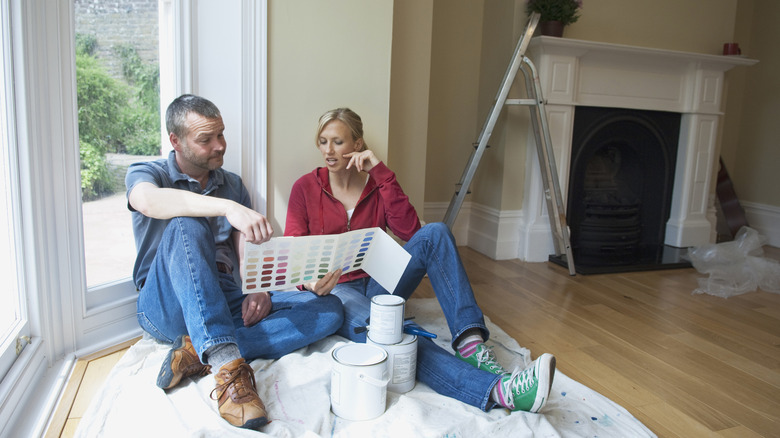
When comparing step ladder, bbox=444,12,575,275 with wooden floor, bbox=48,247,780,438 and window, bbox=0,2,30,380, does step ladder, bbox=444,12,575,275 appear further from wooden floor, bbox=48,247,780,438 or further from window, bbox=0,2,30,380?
window, bbox=0,2,30,380

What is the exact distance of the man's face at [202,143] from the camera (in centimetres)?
162

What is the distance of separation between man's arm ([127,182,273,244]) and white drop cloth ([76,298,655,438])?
0.36 metres

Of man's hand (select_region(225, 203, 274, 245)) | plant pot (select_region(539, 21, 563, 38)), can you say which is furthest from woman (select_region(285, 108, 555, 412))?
plant pot (select_region(539, 21, 563, 38))

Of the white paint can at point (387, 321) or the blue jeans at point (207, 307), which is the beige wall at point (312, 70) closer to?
the blue jeans at point (207, 307)

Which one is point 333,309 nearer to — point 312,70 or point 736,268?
point 312,70

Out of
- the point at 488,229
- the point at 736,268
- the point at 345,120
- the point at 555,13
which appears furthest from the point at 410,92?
the point at 736,268

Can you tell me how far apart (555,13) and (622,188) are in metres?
1.33

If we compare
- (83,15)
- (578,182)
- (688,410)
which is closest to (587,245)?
(578,182)

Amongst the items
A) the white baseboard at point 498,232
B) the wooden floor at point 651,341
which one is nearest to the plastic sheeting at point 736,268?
the wooden floor at point 651,341

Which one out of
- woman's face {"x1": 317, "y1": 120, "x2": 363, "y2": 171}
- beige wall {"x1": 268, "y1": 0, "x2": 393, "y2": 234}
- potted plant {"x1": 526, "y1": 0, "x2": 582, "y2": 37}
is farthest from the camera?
potted plant {"x1": 526, "y1": 0, "x2": 582, "y2": 37}

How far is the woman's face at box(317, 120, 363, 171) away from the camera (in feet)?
6.06

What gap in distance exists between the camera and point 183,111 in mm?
1619

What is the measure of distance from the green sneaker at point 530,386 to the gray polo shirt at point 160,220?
0.95m

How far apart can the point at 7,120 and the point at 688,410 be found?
1932 millimetres
